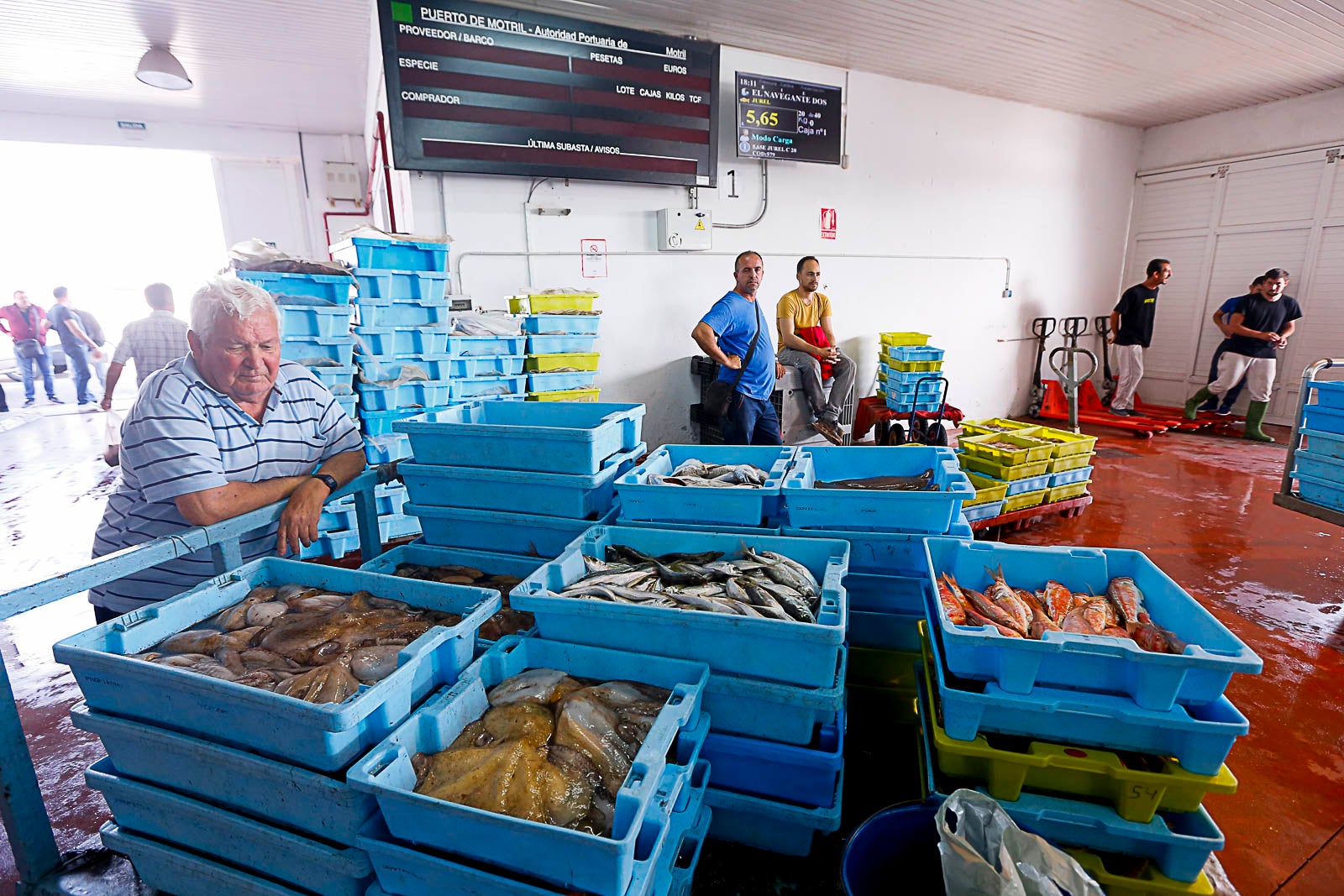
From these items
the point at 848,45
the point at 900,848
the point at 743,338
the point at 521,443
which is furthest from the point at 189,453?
the point at 848,45

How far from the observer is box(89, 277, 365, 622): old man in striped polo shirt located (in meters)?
2.00

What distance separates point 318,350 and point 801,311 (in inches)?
177

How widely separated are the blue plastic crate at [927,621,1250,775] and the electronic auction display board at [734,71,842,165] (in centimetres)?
596

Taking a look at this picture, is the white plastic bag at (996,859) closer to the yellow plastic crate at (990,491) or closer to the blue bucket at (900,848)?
the blue bucket at (900,848)

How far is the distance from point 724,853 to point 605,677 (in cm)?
85

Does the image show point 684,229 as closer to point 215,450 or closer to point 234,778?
point 215,450

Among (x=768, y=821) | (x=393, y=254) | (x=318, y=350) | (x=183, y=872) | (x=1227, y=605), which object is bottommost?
(x=1227, y=605)

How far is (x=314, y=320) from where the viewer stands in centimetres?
391

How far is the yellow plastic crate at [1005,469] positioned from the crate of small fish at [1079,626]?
2.61 meters

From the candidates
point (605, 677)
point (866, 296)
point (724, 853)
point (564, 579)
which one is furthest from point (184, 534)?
point (866, 296)

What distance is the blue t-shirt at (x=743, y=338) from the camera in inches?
180

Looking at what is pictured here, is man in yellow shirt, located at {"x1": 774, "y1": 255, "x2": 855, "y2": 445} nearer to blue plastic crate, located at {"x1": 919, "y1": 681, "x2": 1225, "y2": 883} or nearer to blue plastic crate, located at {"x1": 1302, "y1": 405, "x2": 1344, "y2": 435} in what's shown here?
blue plastic crate, located at {"x1": 1302, "y1": 405, "x2": 1344, "y2": 435}

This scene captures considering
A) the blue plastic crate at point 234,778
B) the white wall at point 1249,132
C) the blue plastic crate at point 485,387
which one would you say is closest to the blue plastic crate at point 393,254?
the blue plastic crate at point 485,387

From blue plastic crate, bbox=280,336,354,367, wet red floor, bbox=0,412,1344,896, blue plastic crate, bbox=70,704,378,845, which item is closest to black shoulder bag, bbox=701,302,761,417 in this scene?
wet red floor, bbox=0,412,1344,896
